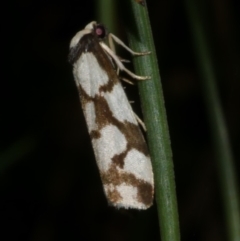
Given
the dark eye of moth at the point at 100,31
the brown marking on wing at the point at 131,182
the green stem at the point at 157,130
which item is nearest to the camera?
the green stem at the point at 157,130

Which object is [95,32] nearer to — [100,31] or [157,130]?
[100,31]

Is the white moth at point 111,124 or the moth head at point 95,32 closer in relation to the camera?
the white moth at point 111,124

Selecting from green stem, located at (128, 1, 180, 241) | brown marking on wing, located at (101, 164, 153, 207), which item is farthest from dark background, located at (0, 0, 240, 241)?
green stem, located at (128, 1, 180, 241)

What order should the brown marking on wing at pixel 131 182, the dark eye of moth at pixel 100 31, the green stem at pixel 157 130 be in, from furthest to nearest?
the dark eye of moth at pixel 100 31 → the brown marking on wing at pixel 131 182 → the green stem at pixel 157 130

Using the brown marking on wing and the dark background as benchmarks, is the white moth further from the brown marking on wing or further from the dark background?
the dark background

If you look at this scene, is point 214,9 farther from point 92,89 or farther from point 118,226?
point 118,226

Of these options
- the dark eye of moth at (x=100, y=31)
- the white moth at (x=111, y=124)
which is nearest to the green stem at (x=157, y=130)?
the white moth at (x=111, y=124)

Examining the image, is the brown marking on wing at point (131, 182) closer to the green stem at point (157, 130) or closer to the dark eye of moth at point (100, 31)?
the green stem at point (157, 130)
